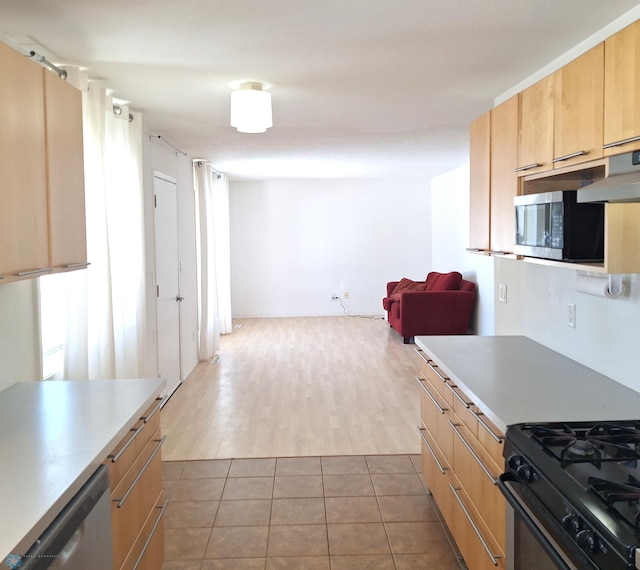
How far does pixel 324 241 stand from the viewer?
9.79 metres

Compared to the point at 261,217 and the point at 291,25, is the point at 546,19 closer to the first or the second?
the point at 291,25

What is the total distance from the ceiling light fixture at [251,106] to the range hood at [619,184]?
1.93 meters

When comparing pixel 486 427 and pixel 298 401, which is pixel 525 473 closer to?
pixel 486 427

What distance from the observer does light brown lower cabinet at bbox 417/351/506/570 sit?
1952mm

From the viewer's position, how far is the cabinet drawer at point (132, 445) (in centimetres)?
180

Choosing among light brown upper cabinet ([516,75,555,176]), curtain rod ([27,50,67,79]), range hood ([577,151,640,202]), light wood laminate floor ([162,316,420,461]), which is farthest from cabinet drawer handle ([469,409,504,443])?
curtain rod ([27,50,67,79])

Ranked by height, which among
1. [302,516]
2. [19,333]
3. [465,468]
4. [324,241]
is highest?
[324,241]

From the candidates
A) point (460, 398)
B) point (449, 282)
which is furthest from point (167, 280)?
point (449, 282)

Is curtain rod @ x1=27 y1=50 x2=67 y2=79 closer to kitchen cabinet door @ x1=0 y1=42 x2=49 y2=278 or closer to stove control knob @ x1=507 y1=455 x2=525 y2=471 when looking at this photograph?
kitchen cabinet door @ x1=0 y1=42 x2=49 y2=278

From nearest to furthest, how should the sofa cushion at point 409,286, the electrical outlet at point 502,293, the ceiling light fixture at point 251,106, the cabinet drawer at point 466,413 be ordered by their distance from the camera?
1. the cabinet drawer at point 466,413
2. the ceiling light fixture at point 251,106
3. the electrical outlet at point 502,293
4. the sofa cushion at point 409,286

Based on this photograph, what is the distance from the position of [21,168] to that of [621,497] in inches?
76.8

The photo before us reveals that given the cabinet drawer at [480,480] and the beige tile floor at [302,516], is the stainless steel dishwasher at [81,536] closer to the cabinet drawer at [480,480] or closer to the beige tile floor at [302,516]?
the beige tile floor at [302,516]

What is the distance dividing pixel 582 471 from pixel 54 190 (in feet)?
6.45

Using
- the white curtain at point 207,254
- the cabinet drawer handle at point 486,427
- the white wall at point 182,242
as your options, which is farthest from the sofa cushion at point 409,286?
the cabinet drawer handle at point 486,427
